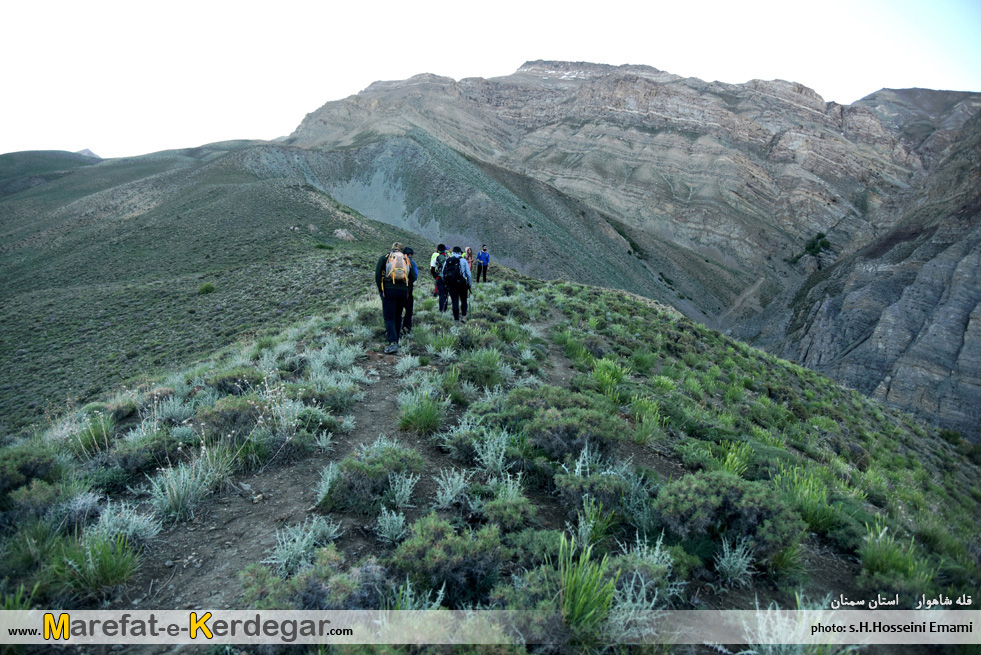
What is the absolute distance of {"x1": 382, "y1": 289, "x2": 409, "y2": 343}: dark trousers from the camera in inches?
304

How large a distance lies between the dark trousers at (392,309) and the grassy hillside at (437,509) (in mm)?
1355

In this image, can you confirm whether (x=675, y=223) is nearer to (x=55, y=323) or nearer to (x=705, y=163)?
(x=705, y=163)

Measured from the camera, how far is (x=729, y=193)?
89.6m

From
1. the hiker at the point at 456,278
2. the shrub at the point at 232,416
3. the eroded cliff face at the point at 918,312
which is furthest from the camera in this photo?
the eroded cliff face at the point at 918,312

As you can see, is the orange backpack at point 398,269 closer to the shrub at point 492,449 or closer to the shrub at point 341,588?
the shrub at point 492,449

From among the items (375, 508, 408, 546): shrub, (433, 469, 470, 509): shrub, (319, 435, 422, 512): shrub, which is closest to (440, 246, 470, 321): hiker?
(433, 469, 470, 509): shrub

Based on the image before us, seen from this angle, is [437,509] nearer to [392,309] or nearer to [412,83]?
[392,309]

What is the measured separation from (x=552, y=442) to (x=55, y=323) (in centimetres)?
2975

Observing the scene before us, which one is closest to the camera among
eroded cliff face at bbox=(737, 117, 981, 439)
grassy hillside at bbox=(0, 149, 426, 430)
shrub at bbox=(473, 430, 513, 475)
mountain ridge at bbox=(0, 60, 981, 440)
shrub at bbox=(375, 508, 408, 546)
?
shrub at bbox=(375, 508, 408, 546)

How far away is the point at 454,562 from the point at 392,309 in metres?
5.72

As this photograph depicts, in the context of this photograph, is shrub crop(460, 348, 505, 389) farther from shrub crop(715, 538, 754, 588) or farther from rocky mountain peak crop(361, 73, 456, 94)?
rocky mountain peak crop(361, 73, 456, 94)

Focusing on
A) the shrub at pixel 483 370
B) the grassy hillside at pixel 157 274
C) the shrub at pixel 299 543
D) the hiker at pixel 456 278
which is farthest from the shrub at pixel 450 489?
the grassy hillside at pixel 157 274

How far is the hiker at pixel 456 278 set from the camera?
9.81 meters

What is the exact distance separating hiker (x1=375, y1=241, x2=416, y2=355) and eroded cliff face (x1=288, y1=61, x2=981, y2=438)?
1274 inches
